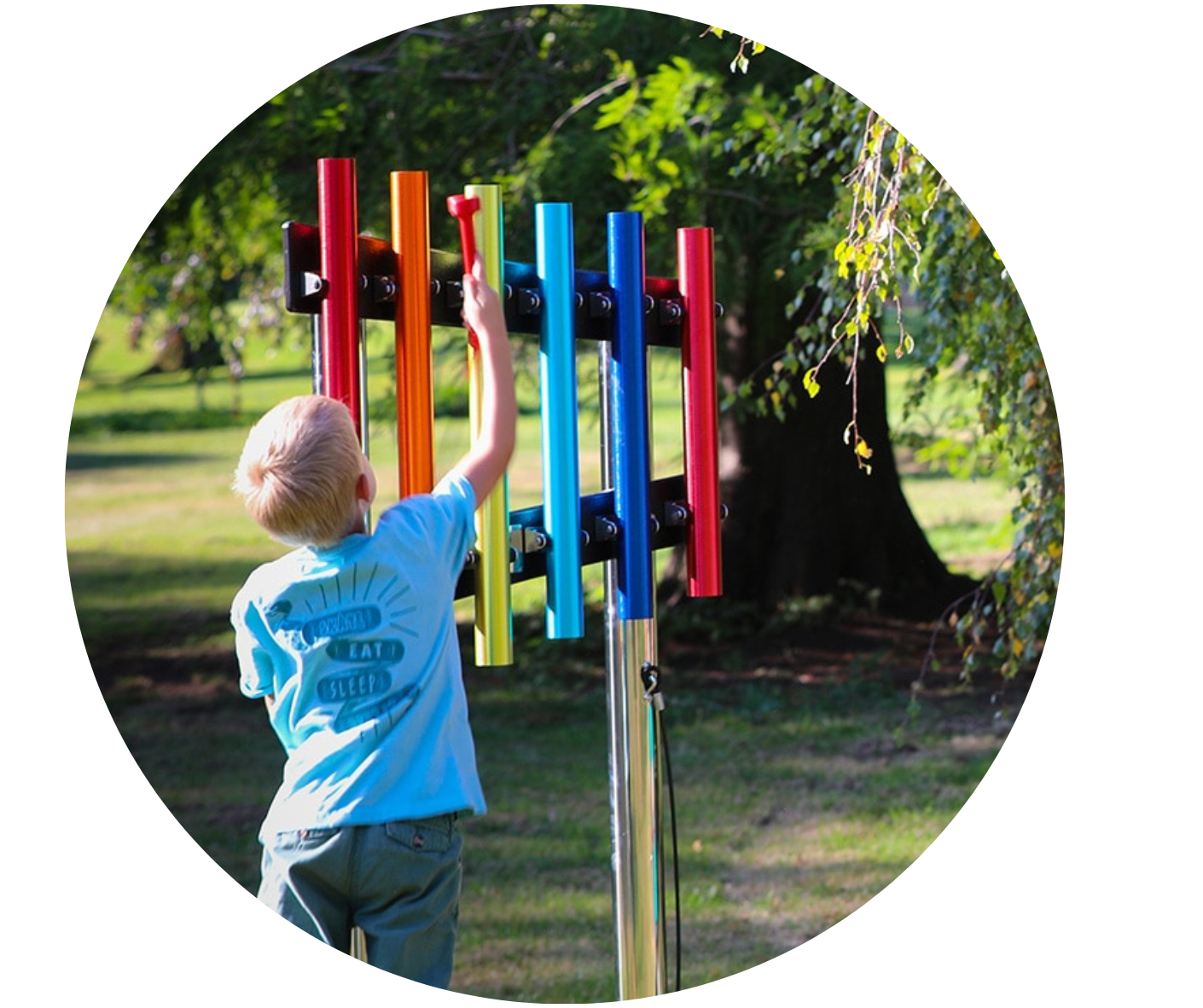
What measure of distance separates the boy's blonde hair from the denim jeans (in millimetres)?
427

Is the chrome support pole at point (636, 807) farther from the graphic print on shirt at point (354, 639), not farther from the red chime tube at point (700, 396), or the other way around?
the graphic print on shirt at point (354, 639)

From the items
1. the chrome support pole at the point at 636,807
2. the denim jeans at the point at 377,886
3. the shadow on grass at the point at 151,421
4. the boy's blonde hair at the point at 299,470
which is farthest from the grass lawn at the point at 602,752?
the shadow on grass at the point at 151,421

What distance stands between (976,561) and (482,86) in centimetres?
353

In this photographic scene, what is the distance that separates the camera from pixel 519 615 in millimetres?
8008

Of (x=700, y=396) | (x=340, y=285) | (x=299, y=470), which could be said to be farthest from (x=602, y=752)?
(x=299, y=470)

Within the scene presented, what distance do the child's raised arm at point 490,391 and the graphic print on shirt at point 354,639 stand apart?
0.27 metres

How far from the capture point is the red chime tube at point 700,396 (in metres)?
2.81

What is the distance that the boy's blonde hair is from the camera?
6.71ft

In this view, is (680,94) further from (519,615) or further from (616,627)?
(519,615)

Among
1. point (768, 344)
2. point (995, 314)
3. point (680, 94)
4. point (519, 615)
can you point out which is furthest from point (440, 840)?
point (519, 615)

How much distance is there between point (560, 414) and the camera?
2.59 metres

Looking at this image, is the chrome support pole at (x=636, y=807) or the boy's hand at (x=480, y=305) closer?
the boy's hand at (x=480, y=305)

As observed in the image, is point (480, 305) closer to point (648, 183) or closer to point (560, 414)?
point (560, 414)

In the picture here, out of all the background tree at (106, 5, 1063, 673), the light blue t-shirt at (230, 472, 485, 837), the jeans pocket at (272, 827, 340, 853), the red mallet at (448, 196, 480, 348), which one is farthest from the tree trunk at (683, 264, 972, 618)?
the jeans pocket at (272, 827, 340, 853)
